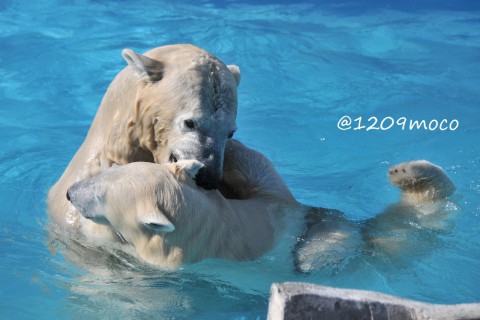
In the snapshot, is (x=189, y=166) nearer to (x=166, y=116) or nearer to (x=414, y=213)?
(x=166, y=116)

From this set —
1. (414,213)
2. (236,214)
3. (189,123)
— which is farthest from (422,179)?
(189,123)

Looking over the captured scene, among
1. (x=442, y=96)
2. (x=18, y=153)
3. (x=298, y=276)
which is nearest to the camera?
(x=298, y=276)

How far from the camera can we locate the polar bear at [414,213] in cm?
421

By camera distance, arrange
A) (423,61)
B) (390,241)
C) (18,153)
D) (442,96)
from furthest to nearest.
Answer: (423,61) → (442,96) → (18,153) → (390,241)

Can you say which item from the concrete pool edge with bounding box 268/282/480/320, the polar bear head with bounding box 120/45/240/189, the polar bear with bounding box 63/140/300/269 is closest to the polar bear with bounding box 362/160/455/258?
the polar bear with bounding box 63/140/300/269

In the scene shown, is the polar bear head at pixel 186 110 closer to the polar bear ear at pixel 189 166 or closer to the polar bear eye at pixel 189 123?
the polar bear eye at pixel 189 123

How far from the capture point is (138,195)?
3.52 meters

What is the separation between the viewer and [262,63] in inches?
317

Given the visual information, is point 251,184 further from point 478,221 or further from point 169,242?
point 478,221

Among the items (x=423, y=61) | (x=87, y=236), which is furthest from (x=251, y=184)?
(x=423, y=61)

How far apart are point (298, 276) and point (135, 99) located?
1216mm

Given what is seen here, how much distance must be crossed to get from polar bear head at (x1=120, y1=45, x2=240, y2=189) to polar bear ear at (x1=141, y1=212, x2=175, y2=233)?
1.22ft

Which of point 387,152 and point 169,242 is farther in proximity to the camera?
point 387,152

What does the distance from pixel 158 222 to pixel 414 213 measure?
167 centimetres
